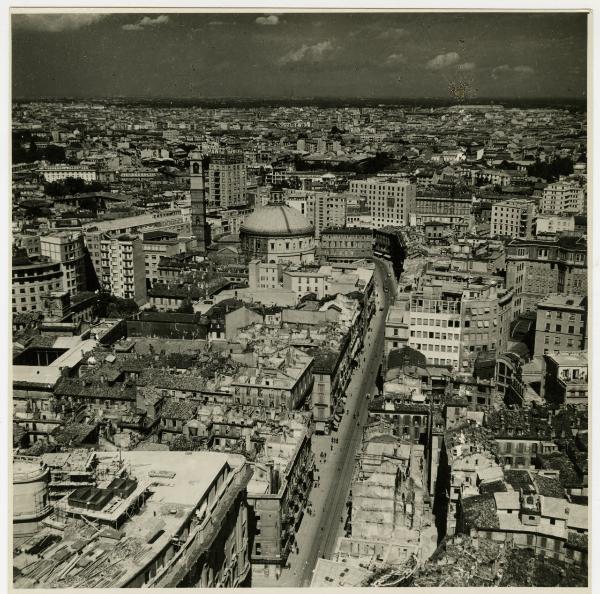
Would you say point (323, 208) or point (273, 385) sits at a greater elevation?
point (323, 208)

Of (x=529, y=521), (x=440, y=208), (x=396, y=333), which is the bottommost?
(x=529, y=521)

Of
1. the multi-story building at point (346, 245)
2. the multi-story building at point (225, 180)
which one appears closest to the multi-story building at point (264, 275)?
the multi-story building at point (346, 245)

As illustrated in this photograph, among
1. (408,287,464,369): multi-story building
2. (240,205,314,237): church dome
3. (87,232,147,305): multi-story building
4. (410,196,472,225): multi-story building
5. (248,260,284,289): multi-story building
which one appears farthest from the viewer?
(410,196,472,225): multi-story building

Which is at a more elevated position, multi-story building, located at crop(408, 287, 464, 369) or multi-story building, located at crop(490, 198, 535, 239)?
multi-story building, located at crop(490, 198, 535, 239)

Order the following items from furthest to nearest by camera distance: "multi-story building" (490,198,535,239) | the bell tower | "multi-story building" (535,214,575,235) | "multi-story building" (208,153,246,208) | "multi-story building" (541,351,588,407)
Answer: "multi-story building" (208,153,246,208) → the bell tower → "multi-story building" (490,198,535,239) → "multi-story building" (535,214,575,235) → "multi-story building" (541,351,588,407)

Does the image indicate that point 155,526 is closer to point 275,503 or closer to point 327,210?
point 275,503

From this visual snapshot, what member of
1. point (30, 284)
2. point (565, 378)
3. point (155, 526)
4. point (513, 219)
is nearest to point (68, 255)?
point (30, 284)

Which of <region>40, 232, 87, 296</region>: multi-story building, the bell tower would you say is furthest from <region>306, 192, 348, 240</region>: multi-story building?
<region>40, 232, 87, 296</region>: multi-story building

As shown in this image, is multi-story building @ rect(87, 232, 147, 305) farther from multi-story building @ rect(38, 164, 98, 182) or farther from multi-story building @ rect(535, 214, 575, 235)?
multi-story building @ rect(535, 214, 575, 235)
